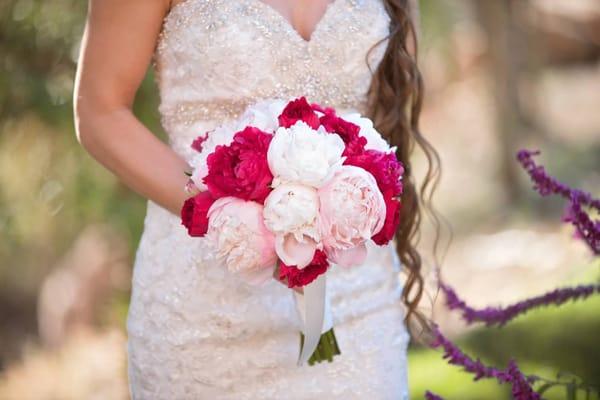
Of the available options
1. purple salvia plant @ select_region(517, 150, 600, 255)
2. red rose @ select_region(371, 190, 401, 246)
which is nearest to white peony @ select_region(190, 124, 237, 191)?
red rose @ select_region(371, 190, 401, 246)

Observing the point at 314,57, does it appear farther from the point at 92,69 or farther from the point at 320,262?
the point at 320,262

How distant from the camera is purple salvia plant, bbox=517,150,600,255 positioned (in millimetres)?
2094

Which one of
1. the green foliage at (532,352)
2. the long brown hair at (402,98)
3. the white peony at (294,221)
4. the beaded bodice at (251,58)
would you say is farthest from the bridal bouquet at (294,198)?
the green foliage at (532,352)

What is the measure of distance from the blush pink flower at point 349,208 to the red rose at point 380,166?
Result: 3cm

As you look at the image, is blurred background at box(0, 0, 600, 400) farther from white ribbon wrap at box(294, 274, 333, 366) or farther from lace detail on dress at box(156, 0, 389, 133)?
lace detail on dress at box(156, 0, 389, 133)

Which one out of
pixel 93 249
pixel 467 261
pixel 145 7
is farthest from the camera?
pixel 467 261

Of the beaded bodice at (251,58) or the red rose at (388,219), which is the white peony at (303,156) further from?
the beaded bodice at (251,58)

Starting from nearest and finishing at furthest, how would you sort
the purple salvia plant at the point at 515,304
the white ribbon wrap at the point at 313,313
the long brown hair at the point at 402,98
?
the white ribbon wrap at the point at 313,313 → the purple salvia plant at the point at 515,304 → the long brown hair at the point at 402,98

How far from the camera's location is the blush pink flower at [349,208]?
1945 mm

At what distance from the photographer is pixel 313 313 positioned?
86.6 inches

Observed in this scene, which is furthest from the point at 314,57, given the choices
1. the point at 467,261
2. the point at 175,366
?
the point at 467,261

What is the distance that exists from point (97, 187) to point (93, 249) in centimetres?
166

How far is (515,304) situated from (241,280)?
748 mm

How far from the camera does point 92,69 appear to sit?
243cm
